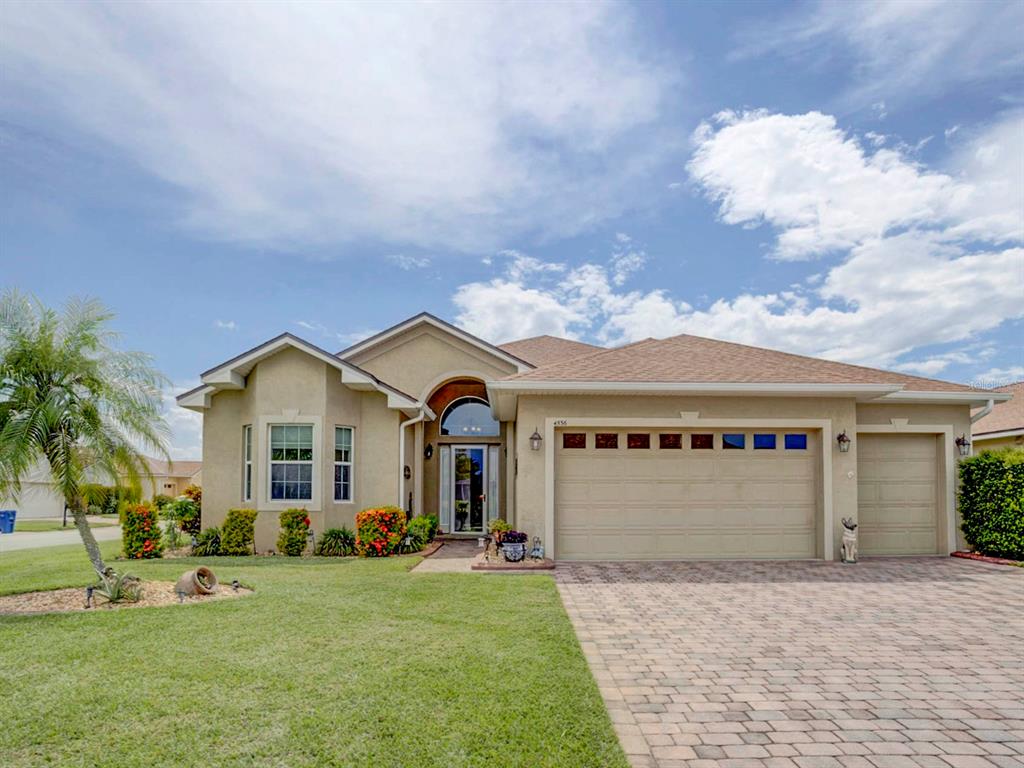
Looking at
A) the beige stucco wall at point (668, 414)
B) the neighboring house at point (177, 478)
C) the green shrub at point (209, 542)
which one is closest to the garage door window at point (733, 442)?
the beige stucco wall at point (668, 414)

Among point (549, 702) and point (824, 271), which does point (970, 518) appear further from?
point (549, 702)

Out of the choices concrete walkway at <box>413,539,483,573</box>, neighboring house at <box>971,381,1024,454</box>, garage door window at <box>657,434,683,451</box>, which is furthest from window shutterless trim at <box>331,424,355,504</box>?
neighboring house at <box>971,381,1024,454</box>

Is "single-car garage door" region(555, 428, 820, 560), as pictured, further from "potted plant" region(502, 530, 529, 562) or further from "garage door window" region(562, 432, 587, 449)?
"potted plant" region(502, 530, 529, 562)

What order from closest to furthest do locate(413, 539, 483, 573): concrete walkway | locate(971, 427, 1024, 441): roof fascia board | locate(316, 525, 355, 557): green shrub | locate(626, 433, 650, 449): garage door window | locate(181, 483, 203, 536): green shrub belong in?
locate(413, 539, 483, 573): concrete walkway, locate(626, 433, 650, 449): garage door window, locate(316, 525, 355, 557): green shrub, locate(181, 483, 203, 536): green shrub, locate(971, 427, 1024, 441): roof fascia board

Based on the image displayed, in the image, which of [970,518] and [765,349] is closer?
[970,518]

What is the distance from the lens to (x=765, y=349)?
13.8 m

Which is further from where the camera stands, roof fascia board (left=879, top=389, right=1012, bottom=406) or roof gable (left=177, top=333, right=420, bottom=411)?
roof gable (left=177, top=333, right=420, bottom=411)

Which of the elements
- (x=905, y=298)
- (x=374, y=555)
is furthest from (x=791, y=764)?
(x=905, y=298)

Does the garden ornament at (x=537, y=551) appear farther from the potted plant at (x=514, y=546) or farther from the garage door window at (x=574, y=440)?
the garage door window at (x=574, y=440)

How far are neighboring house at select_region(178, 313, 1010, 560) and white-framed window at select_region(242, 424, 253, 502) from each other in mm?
40

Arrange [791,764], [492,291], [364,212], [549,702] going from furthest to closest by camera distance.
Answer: [492,291]
[364,212]
[549,702]
[791,764]

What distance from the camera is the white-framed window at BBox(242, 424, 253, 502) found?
13.8 m

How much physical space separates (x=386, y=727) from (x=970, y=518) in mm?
13294

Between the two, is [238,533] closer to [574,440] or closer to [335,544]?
[335,544]
